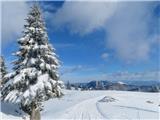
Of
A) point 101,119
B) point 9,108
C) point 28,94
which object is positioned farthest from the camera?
point 9,108

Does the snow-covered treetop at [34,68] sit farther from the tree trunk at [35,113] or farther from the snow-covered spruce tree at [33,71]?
the tree trunk at [35,113]

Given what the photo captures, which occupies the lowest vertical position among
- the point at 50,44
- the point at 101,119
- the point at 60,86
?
the point at 101,119

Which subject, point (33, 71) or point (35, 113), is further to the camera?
point (35, 113)

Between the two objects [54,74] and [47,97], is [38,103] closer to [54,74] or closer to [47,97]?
[47,97]

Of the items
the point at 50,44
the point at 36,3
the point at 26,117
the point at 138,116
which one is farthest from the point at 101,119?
the point at 36,3

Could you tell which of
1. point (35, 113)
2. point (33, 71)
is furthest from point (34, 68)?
point (35, 113)

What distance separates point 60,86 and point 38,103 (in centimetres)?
243

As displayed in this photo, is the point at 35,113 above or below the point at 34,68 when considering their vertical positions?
below

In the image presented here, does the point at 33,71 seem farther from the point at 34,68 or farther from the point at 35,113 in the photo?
the point at 35,113

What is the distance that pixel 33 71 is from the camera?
88.5ft

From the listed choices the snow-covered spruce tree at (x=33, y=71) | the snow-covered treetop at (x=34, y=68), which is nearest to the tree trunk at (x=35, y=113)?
the snow-covered spruce tree at (x=33, y=71)

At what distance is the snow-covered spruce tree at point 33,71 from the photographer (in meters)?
26.6

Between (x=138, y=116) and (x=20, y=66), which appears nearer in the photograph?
(x=20, y=66)

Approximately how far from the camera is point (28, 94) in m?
26.3
